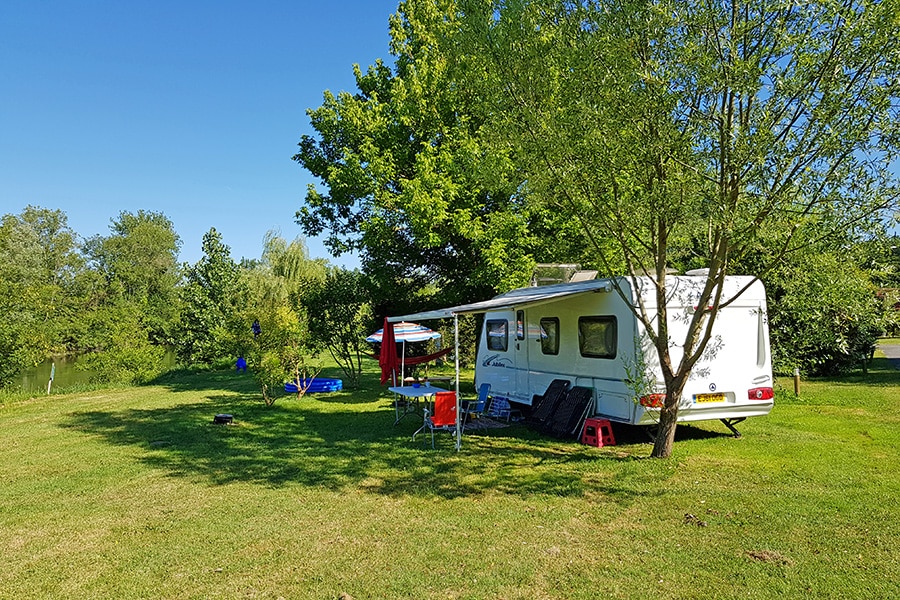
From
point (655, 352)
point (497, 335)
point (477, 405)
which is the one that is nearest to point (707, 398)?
point (655, 352)

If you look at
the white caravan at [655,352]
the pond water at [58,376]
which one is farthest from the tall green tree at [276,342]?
the pond water at [58,376]

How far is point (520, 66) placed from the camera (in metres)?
6.72

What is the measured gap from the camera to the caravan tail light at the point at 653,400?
738 centimetres

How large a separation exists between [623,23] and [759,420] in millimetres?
7145

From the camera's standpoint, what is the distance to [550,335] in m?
9.69

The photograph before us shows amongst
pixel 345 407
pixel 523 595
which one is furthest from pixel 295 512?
pixel 345 407

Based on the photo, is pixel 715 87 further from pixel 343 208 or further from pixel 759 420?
pixel 343 208

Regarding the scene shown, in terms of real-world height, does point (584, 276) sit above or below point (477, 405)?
above

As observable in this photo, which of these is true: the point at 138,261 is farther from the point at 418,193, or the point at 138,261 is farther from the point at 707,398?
the point at 707,398

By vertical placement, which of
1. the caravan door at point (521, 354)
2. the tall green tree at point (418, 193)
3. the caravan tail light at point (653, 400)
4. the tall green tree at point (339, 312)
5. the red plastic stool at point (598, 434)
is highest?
the tall green tree at point (418, 193)

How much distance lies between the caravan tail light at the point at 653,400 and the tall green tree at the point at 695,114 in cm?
31

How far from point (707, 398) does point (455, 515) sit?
14.7 feet

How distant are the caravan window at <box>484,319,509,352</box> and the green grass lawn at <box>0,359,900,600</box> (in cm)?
202

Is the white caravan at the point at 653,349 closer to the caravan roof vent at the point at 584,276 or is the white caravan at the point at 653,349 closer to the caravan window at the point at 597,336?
the caravan window at the point at 597,336
